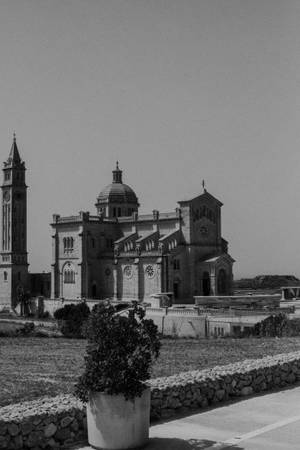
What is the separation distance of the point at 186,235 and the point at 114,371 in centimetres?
6331

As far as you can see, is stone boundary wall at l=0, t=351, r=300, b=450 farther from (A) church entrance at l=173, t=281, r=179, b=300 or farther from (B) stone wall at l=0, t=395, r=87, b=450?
(A) church entrance at l=173, t=281, r=179, b=300

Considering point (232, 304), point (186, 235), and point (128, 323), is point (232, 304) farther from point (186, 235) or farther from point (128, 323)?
point (128, 323)

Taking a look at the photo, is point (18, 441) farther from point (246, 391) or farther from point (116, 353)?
point (246, 391)

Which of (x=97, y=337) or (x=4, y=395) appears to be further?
(x=4, y=395)

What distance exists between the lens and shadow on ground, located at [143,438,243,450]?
33.1 feet

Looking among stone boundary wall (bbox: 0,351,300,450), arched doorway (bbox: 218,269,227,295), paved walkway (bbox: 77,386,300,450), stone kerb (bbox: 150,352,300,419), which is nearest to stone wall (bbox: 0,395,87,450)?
stone boundary wall (bbox: 0,351,300,450)

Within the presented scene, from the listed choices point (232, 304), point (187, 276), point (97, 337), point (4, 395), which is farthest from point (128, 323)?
point (187, 276)

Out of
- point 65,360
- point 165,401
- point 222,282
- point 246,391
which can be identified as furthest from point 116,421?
point 222,282

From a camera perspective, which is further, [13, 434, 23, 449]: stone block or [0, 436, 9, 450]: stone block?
[13, 434, 23, 449]: stone block

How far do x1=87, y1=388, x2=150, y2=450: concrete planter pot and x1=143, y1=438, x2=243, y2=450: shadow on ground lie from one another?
12.5 inches

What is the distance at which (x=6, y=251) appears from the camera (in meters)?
88.2

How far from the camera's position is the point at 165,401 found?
12.2 meters

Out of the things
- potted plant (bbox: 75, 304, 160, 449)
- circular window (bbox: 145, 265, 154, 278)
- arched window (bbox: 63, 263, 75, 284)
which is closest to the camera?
potted plant (bbox: 75, 304, 160, 449)

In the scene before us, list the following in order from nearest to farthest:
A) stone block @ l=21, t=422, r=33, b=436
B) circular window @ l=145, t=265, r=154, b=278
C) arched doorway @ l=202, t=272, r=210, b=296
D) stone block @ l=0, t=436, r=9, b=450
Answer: stone block @ l=0, t=436, r=9, b=450
stone block @ l=21, t=422, r=33, b=436
arched doorway @ l=202, t=272, r=210, b=296
circular window @ l=145, t=265, r=154, b=278
